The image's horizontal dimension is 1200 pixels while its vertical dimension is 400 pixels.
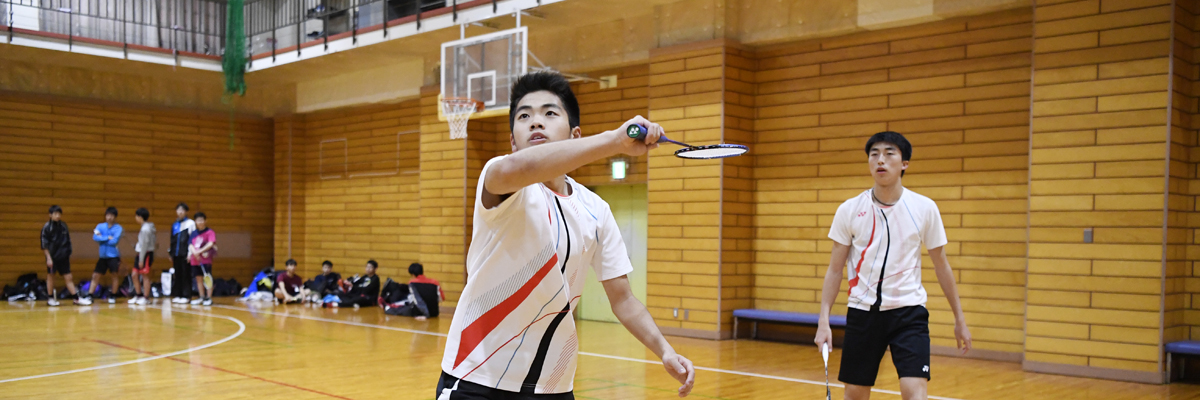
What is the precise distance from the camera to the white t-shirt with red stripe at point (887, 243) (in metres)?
4.88

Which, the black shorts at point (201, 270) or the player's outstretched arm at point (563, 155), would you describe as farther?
the black shorts at point (201, 270)

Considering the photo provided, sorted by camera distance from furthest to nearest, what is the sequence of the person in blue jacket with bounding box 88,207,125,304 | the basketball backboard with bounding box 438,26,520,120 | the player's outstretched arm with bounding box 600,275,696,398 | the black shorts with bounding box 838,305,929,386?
the person in blue jacket with bounding box 88,207,125,304 < the basketball backboard with bounding box 438,26,520,120 < the black shorts with bounding box 838,305,929,386 < the player's outstretched arm with bounding box 600,275,696,398

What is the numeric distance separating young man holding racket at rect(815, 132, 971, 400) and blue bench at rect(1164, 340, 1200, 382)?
14.8ft

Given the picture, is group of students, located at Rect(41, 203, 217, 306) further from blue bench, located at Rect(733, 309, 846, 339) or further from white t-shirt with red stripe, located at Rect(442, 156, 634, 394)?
white t-shirt with red stripe, located at Rect(442, 156, 634, 394)

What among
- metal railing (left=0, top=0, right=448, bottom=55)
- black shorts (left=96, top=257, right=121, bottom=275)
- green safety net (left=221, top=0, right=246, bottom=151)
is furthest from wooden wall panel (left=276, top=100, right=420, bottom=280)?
black shorts (left=96, top=257, right=121, bottom=275)

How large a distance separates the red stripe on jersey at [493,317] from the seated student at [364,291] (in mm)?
14135

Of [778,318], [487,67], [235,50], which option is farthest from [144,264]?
[778,318]

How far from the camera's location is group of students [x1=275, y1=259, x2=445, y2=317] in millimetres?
16281

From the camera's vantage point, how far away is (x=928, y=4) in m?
9.94

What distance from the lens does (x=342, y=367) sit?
8859 mm

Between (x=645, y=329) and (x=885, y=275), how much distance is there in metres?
2.49

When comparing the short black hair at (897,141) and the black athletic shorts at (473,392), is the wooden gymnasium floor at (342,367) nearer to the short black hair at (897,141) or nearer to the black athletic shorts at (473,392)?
the short black hair at (897,141)

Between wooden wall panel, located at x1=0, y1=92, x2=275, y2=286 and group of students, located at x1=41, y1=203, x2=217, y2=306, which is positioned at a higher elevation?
wooden wall panel, located at x1=0, y1=92, x2=275, y2=286

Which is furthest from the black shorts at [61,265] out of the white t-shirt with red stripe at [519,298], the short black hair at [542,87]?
the short black hair at [542,87]
